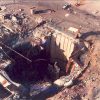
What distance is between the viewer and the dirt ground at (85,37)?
18797mm

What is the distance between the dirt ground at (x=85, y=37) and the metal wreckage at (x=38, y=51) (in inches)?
20.2

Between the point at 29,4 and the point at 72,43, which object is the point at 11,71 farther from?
the point at 29,4

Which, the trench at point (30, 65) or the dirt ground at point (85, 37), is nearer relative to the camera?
the dirt ground at point (85, 37)

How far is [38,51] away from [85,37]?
3.55 metres

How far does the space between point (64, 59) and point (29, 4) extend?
595 centimetres

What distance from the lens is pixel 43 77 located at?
2331 cm

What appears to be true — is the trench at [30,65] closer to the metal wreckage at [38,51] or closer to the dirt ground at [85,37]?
the metal wreckage at [38,51]

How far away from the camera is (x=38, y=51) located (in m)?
23.1

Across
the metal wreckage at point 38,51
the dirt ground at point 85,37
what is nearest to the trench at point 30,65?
the metal wreckage at point 38,51

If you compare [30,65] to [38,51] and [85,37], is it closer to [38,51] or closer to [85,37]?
[38,51]

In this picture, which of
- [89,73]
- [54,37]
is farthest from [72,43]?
[89,73]

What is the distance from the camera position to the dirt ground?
740 inches

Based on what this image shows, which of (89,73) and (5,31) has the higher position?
(5,31)

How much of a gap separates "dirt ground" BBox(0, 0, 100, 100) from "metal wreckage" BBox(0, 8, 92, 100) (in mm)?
512
